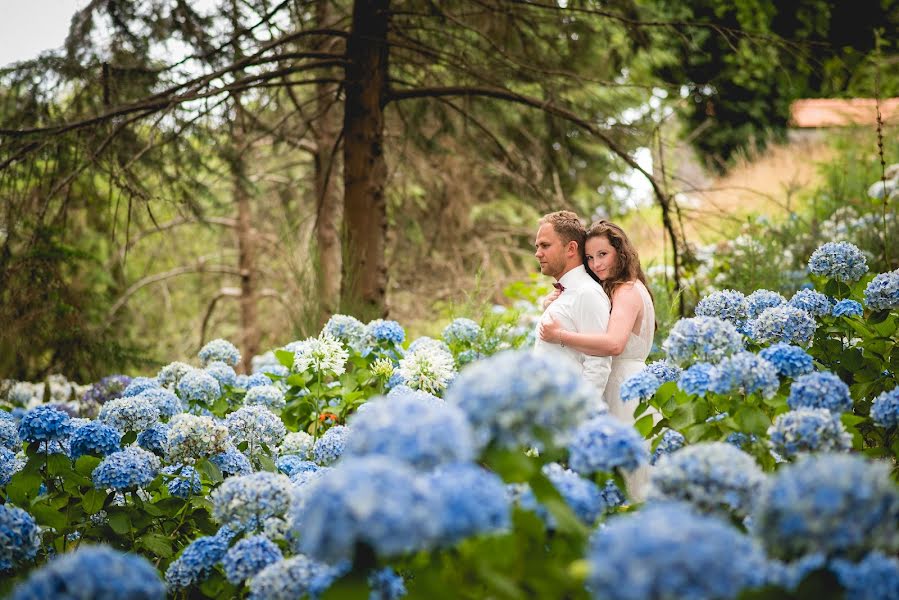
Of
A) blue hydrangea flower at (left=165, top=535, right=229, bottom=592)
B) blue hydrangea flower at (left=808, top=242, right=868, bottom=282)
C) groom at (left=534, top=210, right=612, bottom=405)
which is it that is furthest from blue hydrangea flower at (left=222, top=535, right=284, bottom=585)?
blue hydrangea flower at (left=808, top=242, right=868, bottom=282)

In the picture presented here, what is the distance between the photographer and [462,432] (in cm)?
139

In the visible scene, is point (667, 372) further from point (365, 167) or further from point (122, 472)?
point (365, 167)

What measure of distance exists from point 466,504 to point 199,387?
246 centimetres

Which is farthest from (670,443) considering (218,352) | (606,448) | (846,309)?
(218,352)

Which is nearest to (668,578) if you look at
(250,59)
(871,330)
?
(871,330)

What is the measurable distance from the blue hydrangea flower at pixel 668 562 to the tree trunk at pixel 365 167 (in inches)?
153

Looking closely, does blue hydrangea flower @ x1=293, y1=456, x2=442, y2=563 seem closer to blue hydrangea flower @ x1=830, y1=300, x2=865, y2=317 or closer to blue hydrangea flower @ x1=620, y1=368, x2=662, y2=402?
blue hydrangea flower @ x1=620, y1=368, x2=662, y2=402

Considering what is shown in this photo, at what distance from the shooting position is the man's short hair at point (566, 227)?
12.3ft

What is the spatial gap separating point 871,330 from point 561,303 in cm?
137

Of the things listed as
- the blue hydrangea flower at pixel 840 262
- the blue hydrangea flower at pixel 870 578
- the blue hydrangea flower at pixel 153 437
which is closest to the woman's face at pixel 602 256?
the blue hydrangea flower at pixel 840 262

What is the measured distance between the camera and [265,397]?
3477mm

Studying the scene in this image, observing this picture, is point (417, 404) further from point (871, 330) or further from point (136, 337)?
point (136, 337)

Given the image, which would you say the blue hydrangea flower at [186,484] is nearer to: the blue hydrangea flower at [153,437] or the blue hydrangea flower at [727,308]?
the blue hydrangea flower at [153,437]

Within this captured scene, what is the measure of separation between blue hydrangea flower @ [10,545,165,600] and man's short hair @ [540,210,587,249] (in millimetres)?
2803
